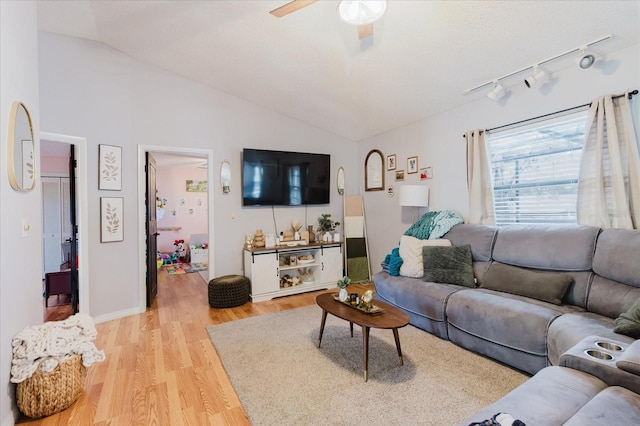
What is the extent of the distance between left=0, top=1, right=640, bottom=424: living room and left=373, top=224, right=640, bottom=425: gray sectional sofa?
1.01 m

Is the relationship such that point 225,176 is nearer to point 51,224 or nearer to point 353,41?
point 353,41

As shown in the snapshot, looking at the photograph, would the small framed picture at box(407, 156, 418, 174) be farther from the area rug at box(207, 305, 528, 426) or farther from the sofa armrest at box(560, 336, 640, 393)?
the sofa armrest at box(560, 336, 640, 393)

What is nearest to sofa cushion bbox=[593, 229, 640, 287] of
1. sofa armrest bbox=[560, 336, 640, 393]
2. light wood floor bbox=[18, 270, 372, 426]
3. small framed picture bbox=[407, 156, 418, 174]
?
sofa armrest bbox=[560, 336, 640, 393]

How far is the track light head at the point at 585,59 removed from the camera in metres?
2.35

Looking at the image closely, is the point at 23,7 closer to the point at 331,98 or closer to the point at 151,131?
the point at 151,131

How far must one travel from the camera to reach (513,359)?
7.06ft

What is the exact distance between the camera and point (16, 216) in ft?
5.82

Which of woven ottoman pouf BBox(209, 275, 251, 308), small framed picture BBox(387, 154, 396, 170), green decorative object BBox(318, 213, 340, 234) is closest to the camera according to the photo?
woven ottoman pouf BBox(209, 275, 251, 308)

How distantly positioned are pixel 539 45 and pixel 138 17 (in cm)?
355

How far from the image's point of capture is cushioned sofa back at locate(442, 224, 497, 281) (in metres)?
3.02

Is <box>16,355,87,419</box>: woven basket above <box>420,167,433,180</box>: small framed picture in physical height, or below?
below

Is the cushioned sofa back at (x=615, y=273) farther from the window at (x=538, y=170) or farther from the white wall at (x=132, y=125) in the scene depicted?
the white wall at (x=132, y=125)

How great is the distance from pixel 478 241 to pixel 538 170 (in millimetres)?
911

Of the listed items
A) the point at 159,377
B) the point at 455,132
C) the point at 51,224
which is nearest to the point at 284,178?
the point at 455,132
